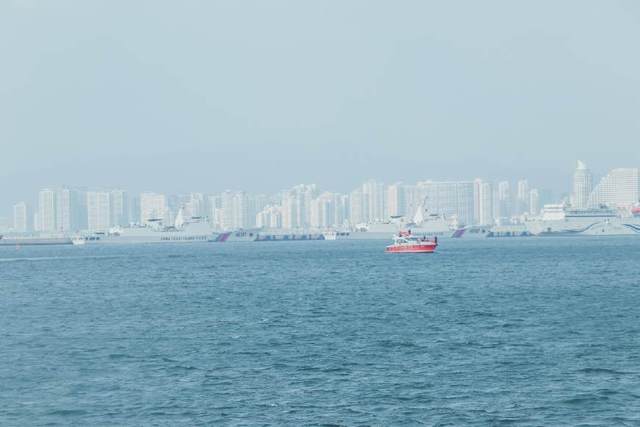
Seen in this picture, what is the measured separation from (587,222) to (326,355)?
15244 centimetres

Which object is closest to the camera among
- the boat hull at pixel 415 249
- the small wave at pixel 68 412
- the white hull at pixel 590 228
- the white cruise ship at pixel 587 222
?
the small wave at pixel 68 412

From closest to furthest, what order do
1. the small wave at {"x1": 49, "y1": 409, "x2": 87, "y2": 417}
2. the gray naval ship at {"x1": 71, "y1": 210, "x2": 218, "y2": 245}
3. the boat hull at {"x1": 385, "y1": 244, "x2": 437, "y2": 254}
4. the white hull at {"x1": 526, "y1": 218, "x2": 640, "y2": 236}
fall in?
the small wave at {"x1": 49, "y1": 409, "x2": 87, "y2": 417}, the boat hull at {"x1": 385, "y1": 244, "x2": 437, "y2": 254}, the white hull at {"x1": 526, "y1": 218, "x2": 640, "y2": 236}, the gray naval ship at {"x1": 71, "y1": 210, "x2": 218, "y2": 245}

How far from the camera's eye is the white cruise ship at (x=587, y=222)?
6742 inches

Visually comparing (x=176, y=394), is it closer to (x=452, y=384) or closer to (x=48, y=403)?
(x=48, y=403)

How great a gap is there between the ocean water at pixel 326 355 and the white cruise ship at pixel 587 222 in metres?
121

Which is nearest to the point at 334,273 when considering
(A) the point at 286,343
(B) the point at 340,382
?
(A) the point at 286,343

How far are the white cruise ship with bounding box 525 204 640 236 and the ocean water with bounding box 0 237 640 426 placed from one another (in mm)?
120661

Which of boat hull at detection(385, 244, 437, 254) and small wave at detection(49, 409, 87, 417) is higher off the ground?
boat hull at detection(385, 244, 437, 254)

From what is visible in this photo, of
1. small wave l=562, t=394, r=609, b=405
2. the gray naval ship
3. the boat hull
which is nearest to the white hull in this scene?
the gray naval ship

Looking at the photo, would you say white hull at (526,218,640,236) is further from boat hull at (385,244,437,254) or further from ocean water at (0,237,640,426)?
ocean water at (0,237,640,426)

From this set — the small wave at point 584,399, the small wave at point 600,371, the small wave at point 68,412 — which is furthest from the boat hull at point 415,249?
the small wave at point 68,412

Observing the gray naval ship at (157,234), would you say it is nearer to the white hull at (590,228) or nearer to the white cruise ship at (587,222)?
the white hull at (590,228)

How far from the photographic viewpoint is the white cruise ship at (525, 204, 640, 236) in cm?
17125

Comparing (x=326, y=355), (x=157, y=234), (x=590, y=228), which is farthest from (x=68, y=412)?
(x=157, y=234)
